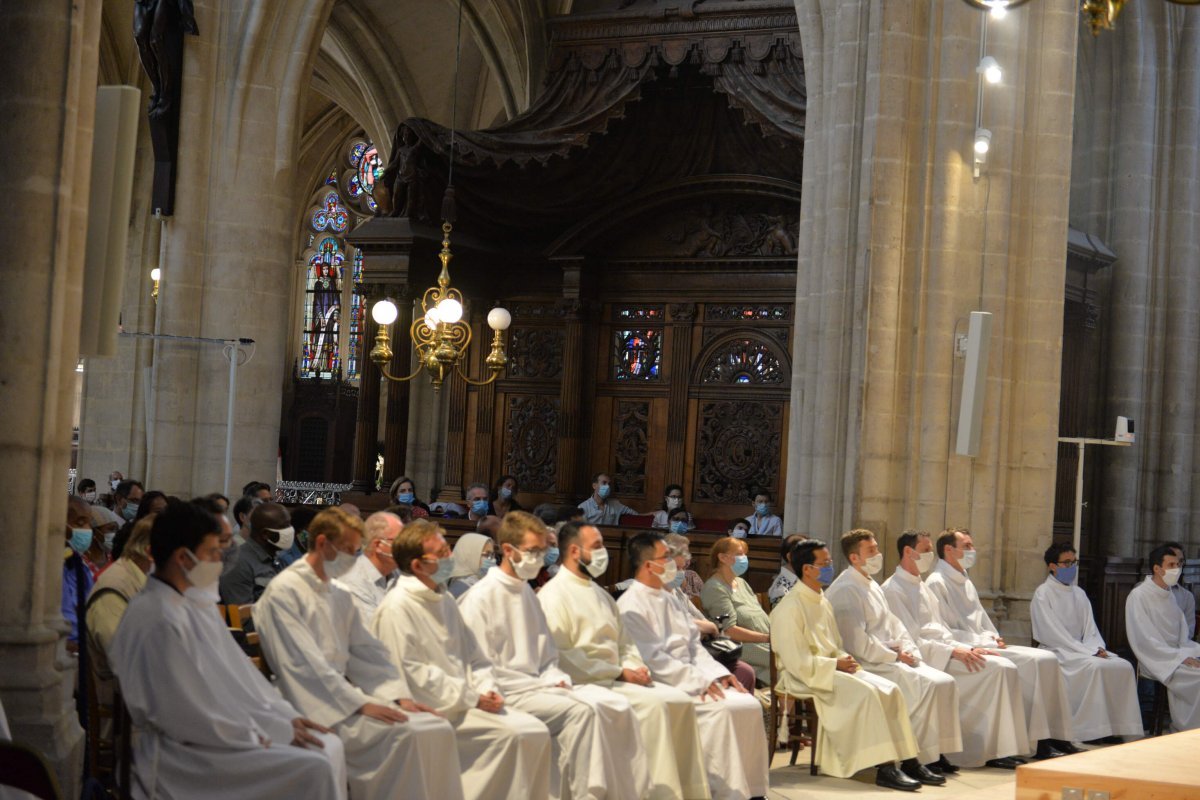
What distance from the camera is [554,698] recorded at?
681 centimetres

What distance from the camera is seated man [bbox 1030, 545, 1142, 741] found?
1036cm

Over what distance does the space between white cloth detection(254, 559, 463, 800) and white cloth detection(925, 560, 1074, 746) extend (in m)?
4.79

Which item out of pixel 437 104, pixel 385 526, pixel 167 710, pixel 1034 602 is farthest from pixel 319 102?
pixel 167 710

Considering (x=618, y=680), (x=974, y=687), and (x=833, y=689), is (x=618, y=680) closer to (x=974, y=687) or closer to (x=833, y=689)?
(x=833, y=689)

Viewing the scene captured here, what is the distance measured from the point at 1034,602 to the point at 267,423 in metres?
6.87

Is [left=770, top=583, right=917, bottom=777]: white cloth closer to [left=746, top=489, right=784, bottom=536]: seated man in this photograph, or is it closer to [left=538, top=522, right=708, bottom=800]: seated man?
[left=538, top=522, right=708, bottom=800]: seated man

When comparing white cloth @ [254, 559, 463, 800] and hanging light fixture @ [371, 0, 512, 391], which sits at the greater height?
hanging light fixture @ [371, 0, 512, 391]

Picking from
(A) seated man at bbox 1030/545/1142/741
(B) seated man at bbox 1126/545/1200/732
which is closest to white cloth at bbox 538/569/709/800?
(A) seated man at bbox 1030/545/1142/741

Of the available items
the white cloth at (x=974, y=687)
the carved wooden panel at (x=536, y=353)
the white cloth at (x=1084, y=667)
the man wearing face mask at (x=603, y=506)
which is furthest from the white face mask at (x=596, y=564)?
the carved wooden panel at (x=536, y=353)

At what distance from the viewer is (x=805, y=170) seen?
1219cm

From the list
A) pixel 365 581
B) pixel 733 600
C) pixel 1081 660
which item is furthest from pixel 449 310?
pixel 1081 660

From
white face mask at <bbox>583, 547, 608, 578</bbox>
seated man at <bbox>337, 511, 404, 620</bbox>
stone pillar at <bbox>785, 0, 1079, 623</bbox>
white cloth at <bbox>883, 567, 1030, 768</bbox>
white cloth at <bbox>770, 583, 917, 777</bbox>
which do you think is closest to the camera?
seated man at <bbox>337, 511, 404, 620</bbox>

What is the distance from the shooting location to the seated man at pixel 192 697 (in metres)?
5.08

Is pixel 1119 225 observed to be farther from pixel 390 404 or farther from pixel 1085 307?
pixel 390 404
